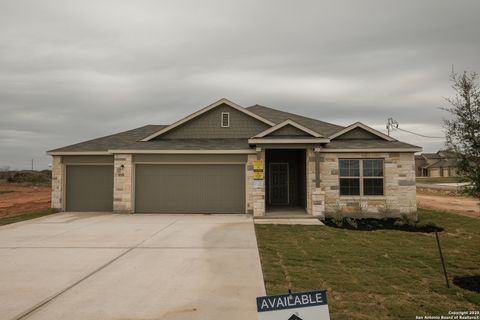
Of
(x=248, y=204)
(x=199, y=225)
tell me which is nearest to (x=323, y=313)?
(x=199, y=225)

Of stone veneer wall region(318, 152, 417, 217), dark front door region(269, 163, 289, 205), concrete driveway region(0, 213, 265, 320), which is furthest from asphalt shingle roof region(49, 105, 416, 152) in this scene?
concrete driveway region(0, 213, 265, 320)

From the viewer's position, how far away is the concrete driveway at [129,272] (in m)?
4.87

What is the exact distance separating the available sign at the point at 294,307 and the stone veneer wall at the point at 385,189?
38.6 feet

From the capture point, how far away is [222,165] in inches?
606

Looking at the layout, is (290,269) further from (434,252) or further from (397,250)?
(434,252)

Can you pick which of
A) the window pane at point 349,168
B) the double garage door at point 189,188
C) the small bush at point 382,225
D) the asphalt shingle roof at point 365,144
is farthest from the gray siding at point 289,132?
the small bush at point 382,225

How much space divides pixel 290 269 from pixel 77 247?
574 centimetres

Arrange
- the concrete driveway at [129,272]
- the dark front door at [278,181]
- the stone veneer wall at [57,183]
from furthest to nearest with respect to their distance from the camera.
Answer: the dark front door at [278,181]
the stone veneer wall at [57,183]
the concrete driveway at [129,272]

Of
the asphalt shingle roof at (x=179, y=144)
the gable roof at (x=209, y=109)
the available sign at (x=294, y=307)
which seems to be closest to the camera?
the available sign at (x=294, y=307)

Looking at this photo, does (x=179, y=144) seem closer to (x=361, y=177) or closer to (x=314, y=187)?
(x=314, y=187)

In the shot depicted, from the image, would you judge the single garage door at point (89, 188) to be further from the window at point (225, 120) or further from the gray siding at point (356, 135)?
the gray siding at point (356, 135)

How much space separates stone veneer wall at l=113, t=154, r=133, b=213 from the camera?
15.4 m

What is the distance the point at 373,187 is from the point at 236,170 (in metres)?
6.22

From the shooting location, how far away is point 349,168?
14648 mm
